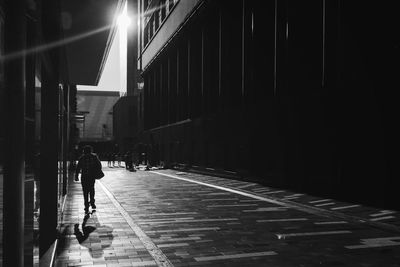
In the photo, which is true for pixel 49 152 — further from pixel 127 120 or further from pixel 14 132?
pixel 127 120

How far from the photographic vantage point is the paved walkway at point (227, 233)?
5926 millimetres

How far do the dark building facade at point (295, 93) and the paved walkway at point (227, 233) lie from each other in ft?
6.81

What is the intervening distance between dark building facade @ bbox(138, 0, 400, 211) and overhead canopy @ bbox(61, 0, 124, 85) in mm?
7752

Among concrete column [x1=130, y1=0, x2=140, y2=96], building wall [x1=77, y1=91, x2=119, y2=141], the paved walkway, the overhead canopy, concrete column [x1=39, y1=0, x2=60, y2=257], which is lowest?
the paved walkway

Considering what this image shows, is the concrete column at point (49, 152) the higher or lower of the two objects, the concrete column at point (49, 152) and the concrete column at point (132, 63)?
the lower

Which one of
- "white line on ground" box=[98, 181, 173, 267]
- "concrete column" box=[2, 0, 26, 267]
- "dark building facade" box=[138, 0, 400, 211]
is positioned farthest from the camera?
"dark building facade" box=[138, 0, 400, 211]

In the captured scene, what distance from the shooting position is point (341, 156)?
13781 mm

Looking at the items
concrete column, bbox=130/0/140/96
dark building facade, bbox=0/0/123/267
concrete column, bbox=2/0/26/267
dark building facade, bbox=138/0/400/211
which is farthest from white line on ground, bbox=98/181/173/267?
concrete column, bbox=130/0/140/96

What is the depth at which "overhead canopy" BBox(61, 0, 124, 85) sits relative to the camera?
607cm

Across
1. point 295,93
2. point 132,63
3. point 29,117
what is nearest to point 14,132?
point 29,117

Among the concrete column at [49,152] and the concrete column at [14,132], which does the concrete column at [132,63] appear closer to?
the concrete column at [49,152]

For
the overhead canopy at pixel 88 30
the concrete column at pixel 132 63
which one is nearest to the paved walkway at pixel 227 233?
the overhead canopy at pixel 88 30

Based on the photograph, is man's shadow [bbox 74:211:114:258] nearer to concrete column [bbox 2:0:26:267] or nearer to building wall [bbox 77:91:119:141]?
concrete column [bbox 2:0:26:267]

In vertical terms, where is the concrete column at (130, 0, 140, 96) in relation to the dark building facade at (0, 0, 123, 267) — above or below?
above
